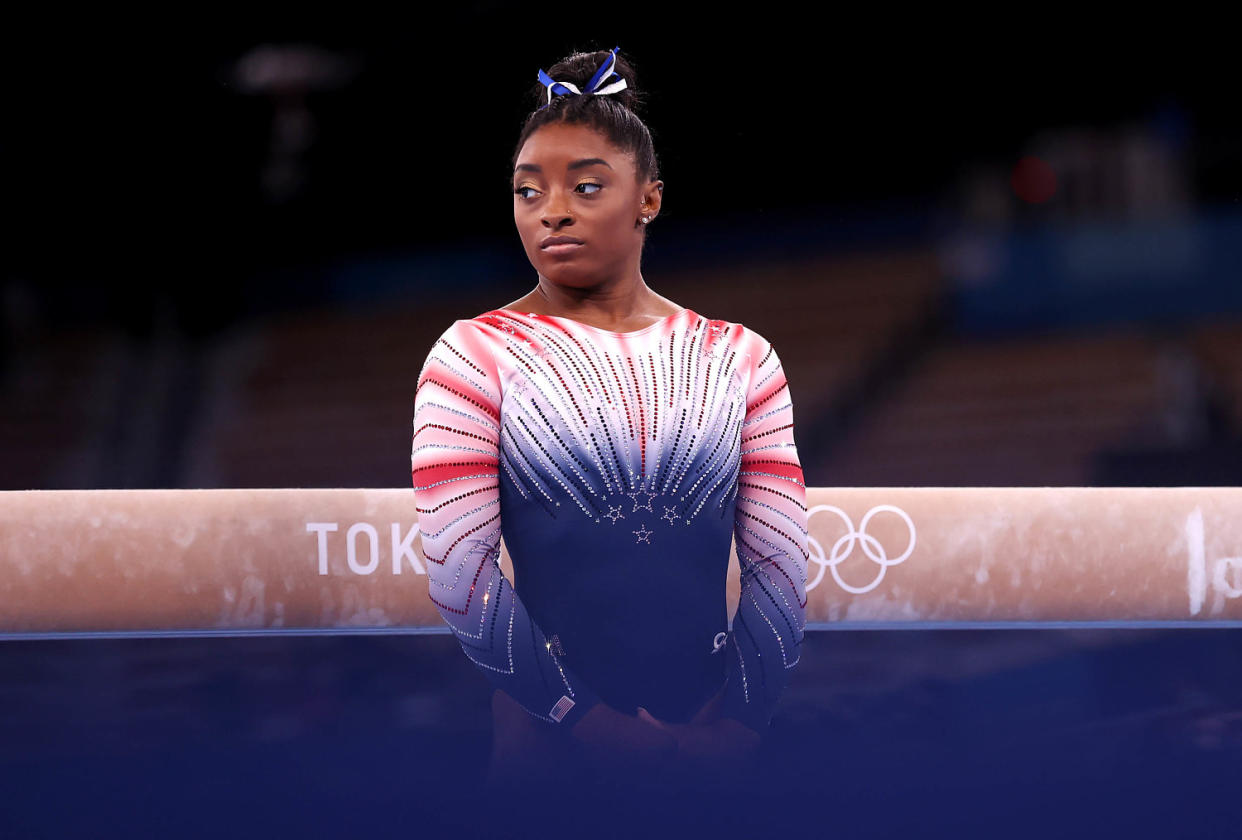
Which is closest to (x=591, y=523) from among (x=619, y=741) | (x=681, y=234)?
(x=619, y=741)

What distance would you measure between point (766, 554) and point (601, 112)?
1.91 ft

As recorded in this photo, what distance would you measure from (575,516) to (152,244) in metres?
3.60

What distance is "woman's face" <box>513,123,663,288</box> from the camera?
48.7 inches

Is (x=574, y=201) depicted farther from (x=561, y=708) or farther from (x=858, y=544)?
(x=858, y=544)

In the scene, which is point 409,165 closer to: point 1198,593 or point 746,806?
point 1198,593

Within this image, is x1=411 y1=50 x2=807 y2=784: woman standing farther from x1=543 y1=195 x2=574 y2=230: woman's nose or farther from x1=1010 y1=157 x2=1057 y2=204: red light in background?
x1=1010 y1=157 x2=1057 y2=204: red light in background

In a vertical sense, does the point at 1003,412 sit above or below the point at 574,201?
Result: below

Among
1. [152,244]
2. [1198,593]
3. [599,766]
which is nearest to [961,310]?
[1198,593]

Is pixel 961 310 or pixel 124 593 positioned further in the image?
pixel 961 310

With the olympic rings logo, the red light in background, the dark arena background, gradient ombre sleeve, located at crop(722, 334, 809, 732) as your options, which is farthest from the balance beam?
the red light in background

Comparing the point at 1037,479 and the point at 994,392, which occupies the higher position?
the point at 994,392

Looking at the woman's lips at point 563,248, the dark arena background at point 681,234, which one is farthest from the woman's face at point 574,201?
the dark arena background at point 681,234

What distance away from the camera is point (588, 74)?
1.30 meters

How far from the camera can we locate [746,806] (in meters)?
1.14
